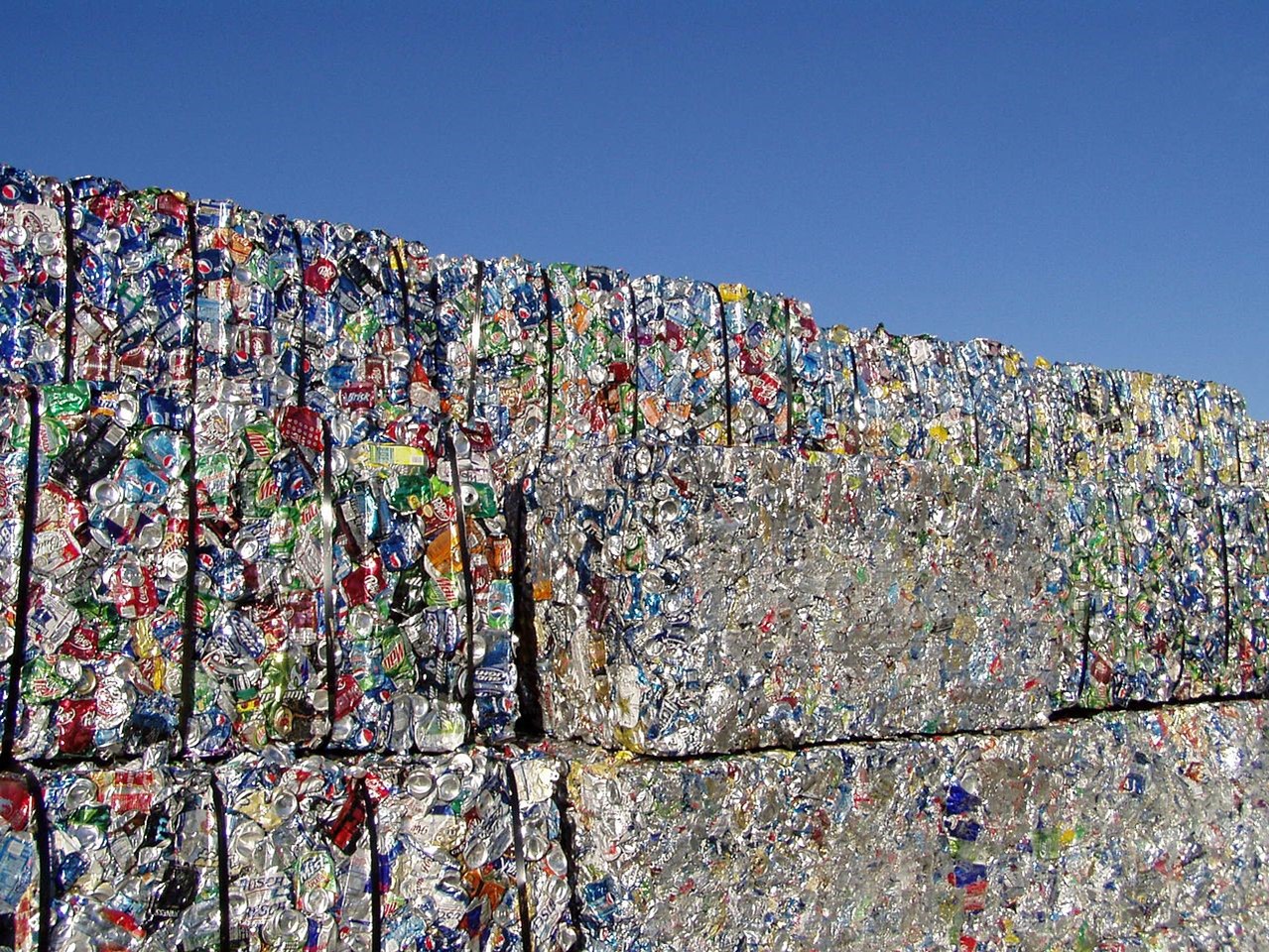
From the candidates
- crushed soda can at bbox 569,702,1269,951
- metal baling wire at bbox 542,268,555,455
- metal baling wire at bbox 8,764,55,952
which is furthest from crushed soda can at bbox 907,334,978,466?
metal baling wire at bbox 8,764,55,952

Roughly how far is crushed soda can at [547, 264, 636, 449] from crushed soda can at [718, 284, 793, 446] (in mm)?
229

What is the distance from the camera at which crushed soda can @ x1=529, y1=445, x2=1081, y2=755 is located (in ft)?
5.70

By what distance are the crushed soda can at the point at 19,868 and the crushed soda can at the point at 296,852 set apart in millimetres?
220

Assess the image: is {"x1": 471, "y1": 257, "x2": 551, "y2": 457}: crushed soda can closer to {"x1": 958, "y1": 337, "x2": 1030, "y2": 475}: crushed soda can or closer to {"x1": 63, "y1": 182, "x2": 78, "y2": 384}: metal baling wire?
{"x1": 63, "y1": 182, "x2": 78, "y2": 384}: metal baling wire

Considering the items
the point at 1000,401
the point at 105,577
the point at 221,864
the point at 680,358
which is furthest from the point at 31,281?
the point at 1000,401

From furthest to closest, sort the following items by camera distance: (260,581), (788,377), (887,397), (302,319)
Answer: (887,397) → (788,377) → (302,319) → (260,581)


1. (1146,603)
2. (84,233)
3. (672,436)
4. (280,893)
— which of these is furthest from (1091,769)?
(84,233)

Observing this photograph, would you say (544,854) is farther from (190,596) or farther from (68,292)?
(68,292)

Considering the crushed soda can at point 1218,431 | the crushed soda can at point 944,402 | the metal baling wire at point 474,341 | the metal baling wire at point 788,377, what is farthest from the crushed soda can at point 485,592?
the crushed soda can at point 1218,431

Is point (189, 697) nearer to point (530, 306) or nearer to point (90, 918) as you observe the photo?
point (90, 918)

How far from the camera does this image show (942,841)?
2.01 metres

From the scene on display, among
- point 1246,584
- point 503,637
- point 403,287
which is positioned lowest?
point 503,637

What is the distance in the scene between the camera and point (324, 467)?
5.52 ft

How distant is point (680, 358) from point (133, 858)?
1334mm
